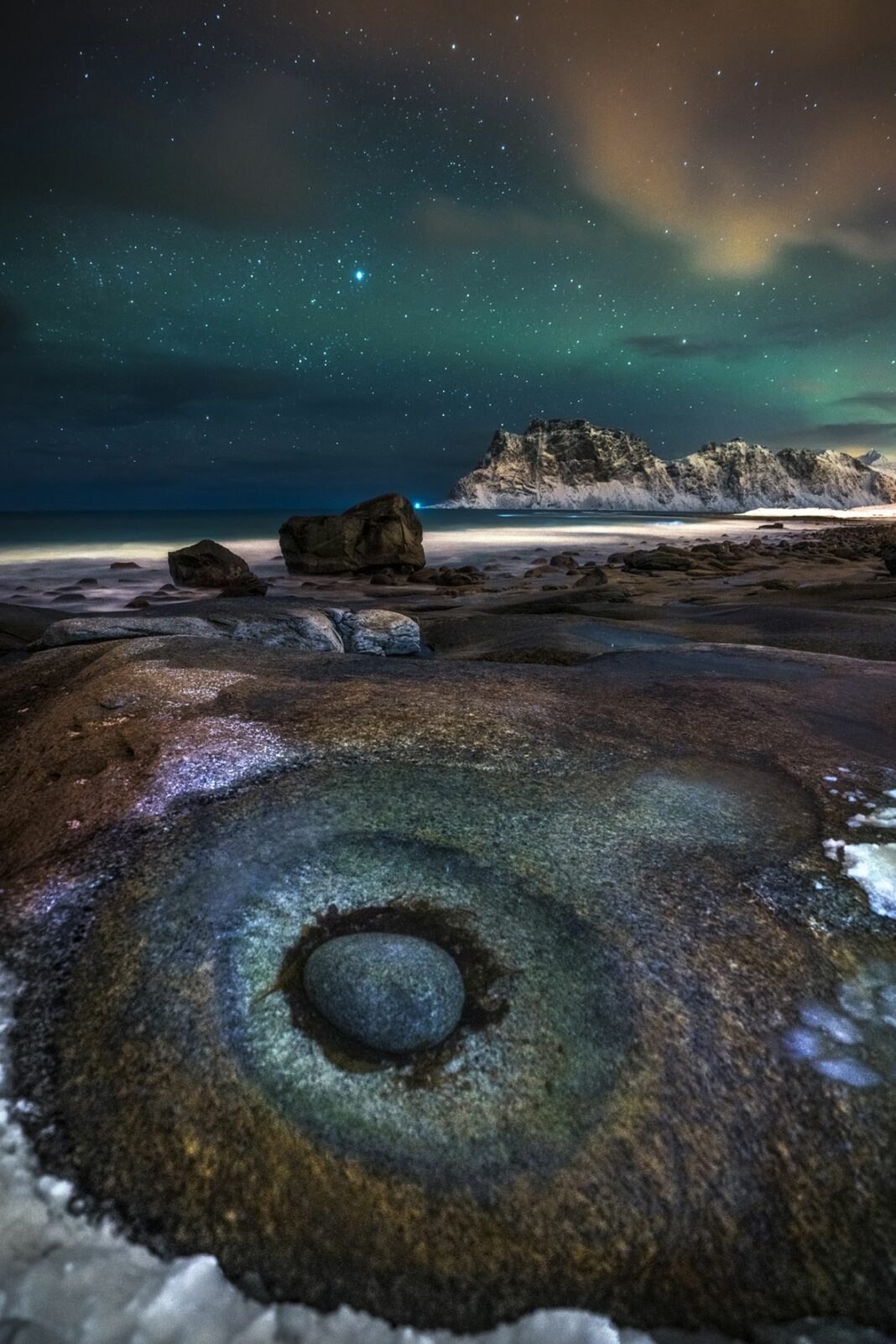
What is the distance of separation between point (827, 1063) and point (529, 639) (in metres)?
5.31

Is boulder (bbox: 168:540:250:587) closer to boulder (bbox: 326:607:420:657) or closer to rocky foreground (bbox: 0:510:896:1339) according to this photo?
boulder (bbox: 326:607:420:657)

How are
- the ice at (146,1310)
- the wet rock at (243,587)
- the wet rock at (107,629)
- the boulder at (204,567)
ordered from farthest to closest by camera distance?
the boulder at (204,567), the wet rock at (243,587), the wet rock at (107,629), the ice at (146,1310)

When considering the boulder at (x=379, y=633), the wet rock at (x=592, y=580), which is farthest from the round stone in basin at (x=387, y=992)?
the wet rock at (x=592, y=580)

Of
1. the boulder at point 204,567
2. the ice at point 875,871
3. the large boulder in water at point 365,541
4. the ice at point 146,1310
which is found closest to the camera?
the ice at point 146,1310

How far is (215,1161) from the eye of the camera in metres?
1.33

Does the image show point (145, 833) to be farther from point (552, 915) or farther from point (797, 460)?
point (797, 460)


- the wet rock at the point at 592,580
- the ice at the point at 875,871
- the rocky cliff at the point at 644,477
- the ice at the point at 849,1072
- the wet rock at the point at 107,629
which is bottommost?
the wet rock at the point at 592,580

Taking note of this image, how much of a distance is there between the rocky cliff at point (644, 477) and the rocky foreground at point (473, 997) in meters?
161

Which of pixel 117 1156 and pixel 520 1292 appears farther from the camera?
pixel 117 1156

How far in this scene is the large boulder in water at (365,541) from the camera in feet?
58.4

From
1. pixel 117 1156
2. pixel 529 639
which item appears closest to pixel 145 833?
pixel 117 1156

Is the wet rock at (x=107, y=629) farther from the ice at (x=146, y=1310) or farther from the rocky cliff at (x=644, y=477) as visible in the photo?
the rocky cliff at (x=644, y=477)

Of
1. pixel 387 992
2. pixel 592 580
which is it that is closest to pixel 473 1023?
pixel 387 992

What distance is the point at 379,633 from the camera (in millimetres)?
7027
